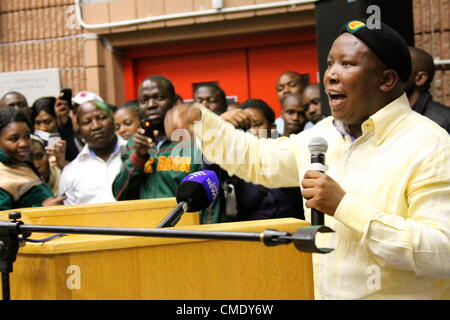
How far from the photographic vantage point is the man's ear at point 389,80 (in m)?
2.09

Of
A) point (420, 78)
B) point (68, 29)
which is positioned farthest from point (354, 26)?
point (68, 29)

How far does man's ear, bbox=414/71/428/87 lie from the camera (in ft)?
13.4

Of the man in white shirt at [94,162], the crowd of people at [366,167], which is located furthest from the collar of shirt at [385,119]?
the man in white shirt at [94,162]

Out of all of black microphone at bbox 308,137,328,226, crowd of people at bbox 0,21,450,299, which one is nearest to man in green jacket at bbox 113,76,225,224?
crowd of people at bbox 0,21,450,299

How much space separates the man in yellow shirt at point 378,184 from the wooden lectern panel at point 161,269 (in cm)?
20

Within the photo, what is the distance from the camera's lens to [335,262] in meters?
2.08

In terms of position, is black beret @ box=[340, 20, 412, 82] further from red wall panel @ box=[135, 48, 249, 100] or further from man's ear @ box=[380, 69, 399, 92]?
red wall panel @ box=[135, 48, 249, 100]

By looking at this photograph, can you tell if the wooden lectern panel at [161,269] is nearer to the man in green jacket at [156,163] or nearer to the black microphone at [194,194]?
the black microphone at [194,194]

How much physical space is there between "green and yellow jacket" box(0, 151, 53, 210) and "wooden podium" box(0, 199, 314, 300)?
183 centimetres

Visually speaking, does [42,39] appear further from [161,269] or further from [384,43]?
[161,269]

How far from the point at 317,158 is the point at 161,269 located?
549mm
